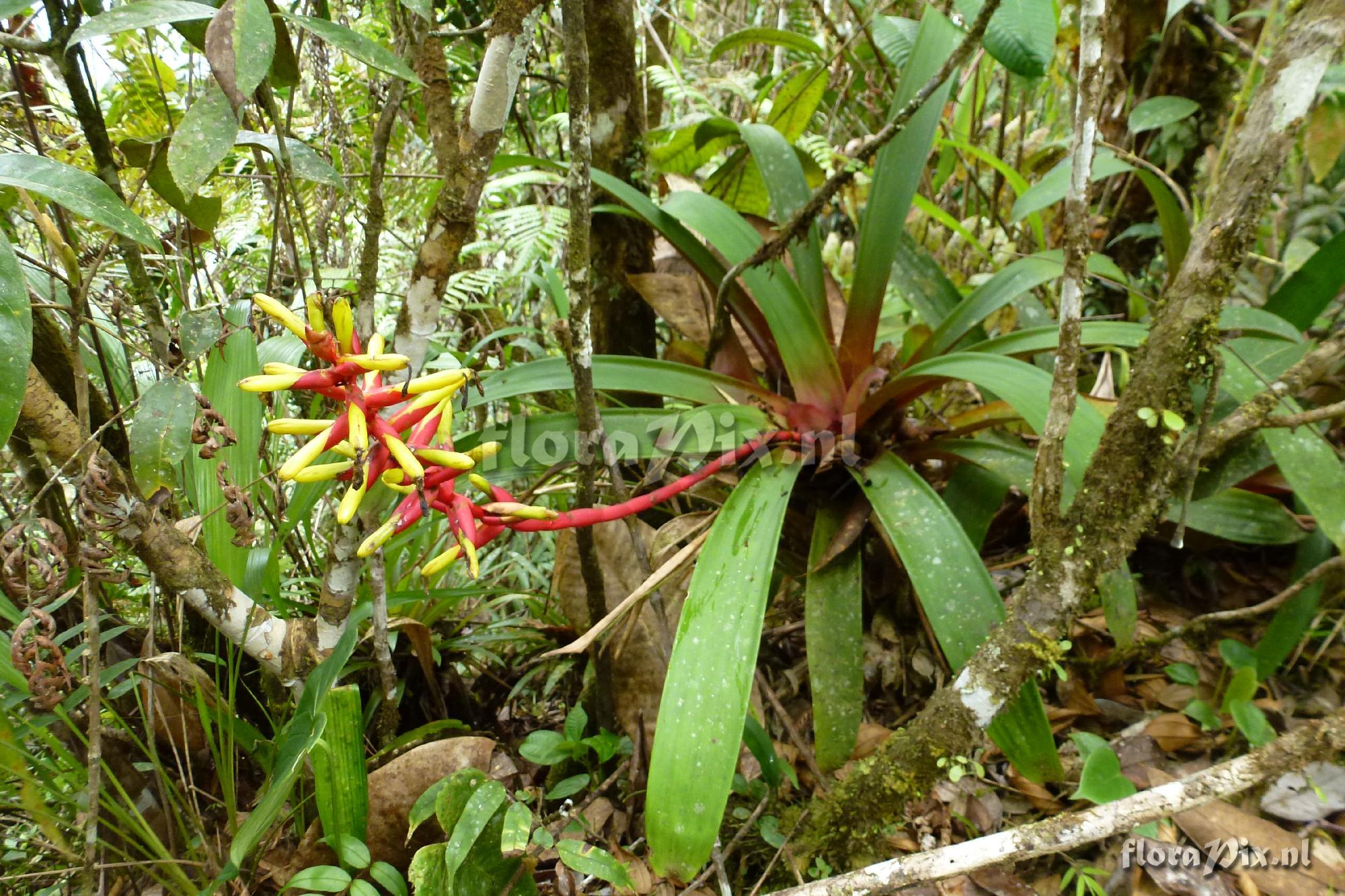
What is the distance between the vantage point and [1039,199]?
1362mm

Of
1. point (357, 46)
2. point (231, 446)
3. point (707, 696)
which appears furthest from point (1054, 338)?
point (231, 446)

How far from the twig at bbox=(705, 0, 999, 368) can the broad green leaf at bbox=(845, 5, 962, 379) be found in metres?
0.18

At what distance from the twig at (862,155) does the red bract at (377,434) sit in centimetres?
59

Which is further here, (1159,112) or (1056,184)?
(1159,112)

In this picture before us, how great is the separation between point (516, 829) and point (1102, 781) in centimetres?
66

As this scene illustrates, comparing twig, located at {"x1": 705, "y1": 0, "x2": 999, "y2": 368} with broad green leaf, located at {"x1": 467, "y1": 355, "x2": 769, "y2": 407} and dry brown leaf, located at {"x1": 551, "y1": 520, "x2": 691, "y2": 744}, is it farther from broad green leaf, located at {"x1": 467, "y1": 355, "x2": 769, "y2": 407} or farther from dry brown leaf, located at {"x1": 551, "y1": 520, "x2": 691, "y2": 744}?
dry brown leaf, located at {"x1": 551, "y1": 520, "x2": 691, "y2": 744}

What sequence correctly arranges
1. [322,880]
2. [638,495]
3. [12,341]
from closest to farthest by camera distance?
[12,341]
[322,880]
[638,495]

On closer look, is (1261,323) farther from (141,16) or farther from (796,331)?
(141,16)

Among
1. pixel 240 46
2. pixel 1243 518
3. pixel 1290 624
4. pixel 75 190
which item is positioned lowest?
pixel 1290 624

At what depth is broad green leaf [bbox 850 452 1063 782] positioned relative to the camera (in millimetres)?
854

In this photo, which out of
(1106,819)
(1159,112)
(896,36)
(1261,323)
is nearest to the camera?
(1106,819)

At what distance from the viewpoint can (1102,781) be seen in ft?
2.67

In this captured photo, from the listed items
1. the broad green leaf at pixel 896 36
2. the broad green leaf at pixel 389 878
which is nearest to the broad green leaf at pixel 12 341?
the broad green leaf at pixel 389 878

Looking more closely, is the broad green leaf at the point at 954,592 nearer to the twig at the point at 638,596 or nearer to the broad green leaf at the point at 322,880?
the twig at the point at 638,596
